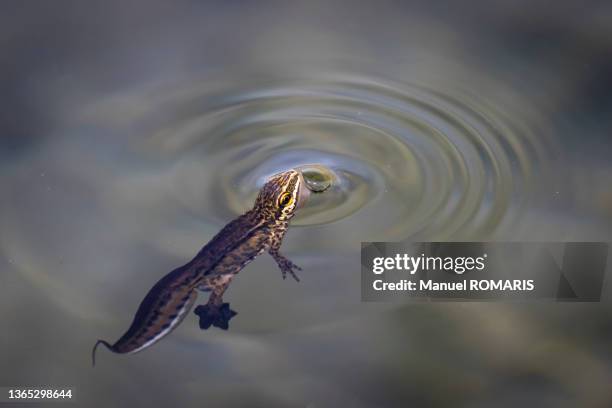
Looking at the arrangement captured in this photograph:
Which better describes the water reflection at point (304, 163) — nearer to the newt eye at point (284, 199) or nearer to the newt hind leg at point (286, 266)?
the newt hind leg at point (286, 266)

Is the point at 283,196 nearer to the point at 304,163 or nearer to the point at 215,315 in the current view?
the point at 304,163

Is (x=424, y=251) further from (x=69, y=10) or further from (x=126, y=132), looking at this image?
(x=69, y=10)

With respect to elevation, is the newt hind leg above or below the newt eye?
below

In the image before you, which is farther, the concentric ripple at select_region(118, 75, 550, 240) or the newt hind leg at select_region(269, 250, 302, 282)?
the concentric ripple at select_region(118, 75, 550, 240)

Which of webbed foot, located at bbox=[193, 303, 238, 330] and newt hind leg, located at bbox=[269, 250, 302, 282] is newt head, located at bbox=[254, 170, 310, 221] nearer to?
newt hind leg, located at bbox=[269, 250, 302, 282]

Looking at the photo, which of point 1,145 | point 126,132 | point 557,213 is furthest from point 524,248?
point 1,145

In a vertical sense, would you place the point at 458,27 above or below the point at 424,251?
above

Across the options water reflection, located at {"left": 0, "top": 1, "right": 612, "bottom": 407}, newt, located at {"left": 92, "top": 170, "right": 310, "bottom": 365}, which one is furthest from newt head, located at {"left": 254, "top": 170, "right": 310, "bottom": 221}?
water reflection, located at {"left": 0, "top": 1, "right": 612, "bottom": 407}
